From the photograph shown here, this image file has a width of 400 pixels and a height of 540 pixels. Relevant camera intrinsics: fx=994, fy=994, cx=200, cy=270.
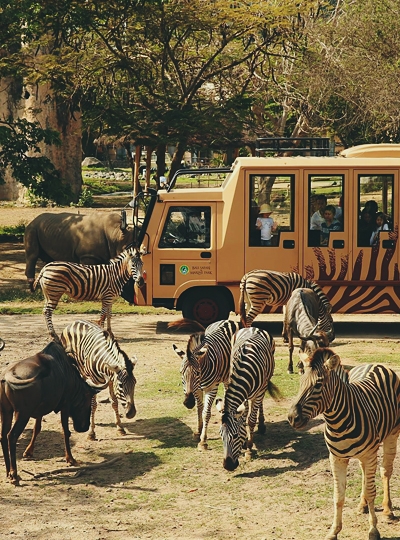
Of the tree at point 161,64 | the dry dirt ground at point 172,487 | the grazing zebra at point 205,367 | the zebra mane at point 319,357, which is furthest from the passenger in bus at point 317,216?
the tree at point 161,64

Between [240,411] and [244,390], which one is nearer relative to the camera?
[240,411]

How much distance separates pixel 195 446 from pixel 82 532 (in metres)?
2.33

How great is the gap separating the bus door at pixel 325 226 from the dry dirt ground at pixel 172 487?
428cm

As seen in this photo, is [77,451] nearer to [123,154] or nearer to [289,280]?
[289,280]

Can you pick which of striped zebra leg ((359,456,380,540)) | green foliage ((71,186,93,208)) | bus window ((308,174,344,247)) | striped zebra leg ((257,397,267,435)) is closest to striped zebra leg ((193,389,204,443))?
striped zebra leg ((257,397,267,435))

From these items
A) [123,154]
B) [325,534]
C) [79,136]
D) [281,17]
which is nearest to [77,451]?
[325,534]

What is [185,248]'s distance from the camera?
15883 mm

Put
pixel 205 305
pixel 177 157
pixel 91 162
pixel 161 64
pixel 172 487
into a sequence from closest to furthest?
pixel 172 487
pixel 205 305
pixel 177 157
pixel 161 64
pixel 91 162

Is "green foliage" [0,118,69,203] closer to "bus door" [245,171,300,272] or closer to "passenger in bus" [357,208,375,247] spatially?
"bus door" [245,171,300,272]

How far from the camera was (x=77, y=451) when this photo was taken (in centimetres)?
1043

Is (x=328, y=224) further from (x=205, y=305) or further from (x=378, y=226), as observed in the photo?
(x=205, y=305)

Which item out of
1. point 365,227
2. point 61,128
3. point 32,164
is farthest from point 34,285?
point 61,128

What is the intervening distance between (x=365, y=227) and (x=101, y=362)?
641 centimetres

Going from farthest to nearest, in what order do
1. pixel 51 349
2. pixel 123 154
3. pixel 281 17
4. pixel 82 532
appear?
pixel 123 154
pixel 281 17
pixel 51 349
pixel 82 532
